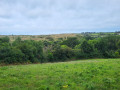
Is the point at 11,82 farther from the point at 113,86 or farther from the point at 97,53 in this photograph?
the point at 97,53

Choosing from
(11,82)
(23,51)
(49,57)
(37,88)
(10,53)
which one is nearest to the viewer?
(37,88)

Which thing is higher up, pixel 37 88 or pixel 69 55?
pixel 37 88

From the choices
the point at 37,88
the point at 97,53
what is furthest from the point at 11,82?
the point at 97,53

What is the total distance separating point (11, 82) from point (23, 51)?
97.1ft

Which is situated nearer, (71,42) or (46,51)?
(46,51)

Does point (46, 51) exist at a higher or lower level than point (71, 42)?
lower

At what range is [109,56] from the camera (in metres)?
51.1

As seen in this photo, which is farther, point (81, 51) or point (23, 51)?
point (81, 51)

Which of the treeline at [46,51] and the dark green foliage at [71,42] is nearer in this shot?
the treeline at [46,51]

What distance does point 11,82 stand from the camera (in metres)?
7.03

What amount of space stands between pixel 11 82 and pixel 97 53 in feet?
156

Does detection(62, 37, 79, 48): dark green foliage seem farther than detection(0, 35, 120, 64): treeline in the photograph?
Yes

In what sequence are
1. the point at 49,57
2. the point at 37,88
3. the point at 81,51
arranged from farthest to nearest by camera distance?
the point at 81,51
the point at 49,57
the point at 37,88

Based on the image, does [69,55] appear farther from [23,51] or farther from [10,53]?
[10,53]
